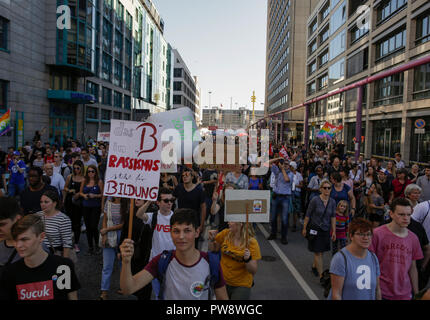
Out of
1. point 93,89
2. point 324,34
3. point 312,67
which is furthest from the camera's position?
point 312,67

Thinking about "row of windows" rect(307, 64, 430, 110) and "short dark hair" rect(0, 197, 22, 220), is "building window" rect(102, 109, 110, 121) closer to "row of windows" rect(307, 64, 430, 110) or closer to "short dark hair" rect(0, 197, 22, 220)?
"row of windows" rect(307, 64, 430, 110)

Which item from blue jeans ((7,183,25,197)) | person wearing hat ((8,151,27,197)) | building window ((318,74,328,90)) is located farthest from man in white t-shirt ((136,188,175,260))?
building window ((318,74,328,90))

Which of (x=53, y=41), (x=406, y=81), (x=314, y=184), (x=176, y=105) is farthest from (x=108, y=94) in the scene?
(x=176, y=105)

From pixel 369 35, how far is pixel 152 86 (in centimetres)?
3790

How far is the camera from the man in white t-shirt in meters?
4.38

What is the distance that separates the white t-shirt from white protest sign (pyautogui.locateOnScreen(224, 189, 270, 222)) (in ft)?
3.30

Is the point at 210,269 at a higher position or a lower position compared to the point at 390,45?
lower

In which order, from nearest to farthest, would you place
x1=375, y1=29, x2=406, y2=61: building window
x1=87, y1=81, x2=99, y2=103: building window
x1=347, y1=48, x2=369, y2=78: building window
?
1. x1=375, y1=29, x2=406, y2=61: building window
2. x1=347, y1=48, x2=369, y2=78: building window
3. x1=87, y1=81, x2=99, y2=103: building window

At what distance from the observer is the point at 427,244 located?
427 cm

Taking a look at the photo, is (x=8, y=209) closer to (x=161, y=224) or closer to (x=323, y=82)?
(x=161, y=224)

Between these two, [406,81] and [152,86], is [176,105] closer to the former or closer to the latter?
[152,86]

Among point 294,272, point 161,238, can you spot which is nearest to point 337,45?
point 294,272

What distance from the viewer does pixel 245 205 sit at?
12.8 ft

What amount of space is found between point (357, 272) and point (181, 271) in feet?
5.59
